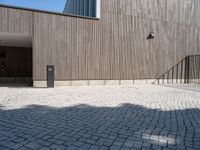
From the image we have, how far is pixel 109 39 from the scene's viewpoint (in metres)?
10.7

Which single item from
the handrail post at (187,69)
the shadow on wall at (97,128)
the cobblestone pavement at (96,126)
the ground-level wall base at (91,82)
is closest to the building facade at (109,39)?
the ground-level wall base at (91,82)

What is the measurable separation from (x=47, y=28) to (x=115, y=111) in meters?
6.04

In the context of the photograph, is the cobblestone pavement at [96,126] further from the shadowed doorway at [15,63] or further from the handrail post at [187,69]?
the handrail post at [187,69]

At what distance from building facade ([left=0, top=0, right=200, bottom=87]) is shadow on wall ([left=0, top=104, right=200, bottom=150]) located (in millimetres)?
4664

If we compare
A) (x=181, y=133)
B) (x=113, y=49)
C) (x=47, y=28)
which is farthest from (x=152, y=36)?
(x=181, y=133)

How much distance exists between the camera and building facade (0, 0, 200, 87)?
30.1ft

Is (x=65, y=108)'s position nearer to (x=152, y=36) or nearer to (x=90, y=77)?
(x=90, y=77)

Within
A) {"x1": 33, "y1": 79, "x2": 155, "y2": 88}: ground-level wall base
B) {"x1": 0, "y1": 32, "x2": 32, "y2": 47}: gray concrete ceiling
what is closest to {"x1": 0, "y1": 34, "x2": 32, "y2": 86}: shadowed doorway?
{"x1": 0, "y1": 32, "x2": 32, "y2": 47}: gray concrete ceiling

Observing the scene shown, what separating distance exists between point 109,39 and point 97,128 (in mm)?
7568

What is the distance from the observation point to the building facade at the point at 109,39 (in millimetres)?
9180

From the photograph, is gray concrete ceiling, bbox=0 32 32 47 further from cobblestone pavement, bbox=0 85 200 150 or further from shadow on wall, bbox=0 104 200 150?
shadow on wall, bbox=0 104 200 150

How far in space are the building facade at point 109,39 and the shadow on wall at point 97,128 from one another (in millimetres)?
4664

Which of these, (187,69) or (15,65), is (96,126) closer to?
(15,65)

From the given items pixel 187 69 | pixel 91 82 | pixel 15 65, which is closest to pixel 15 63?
pixel 15 65
